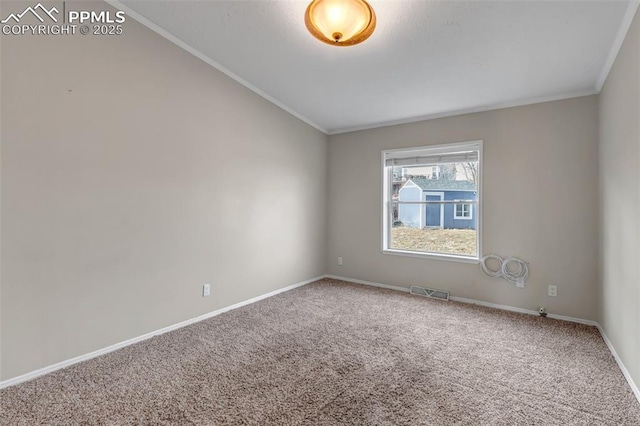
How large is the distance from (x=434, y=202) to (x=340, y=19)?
2.80 metres

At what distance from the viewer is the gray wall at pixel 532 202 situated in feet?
9.52

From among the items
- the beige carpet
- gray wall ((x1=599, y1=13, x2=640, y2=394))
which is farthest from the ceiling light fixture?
the beige carpet

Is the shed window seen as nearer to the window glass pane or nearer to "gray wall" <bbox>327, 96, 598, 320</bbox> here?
the window glass pane

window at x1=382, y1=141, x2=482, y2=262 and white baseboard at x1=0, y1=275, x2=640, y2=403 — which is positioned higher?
window at x1=382, y1=141, x2=482, y2=262

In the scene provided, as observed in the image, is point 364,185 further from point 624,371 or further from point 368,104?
point 624,371

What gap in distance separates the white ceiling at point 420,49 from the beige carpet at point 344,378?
2.42 m

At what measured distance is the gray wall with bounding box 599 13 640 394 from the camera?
1805 millimetres

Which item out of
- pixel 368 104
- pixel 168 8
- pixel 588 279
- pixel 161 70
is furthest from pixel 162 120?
pixel 588 279

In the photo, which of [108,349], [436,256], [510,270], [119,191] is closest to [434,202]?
[436,256]

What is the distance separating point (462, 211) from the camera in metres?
3.69

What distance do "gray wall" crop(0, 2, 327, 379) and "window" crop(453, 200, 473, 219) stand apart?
249cm

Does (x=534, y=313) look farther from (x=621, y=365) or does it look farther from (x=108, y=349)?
(x=108, y=349)

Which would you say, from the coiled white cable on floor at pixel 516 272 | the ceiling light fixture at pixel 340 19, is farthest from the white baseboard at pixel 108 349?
the coiled white cable on floor at pixel 516 272

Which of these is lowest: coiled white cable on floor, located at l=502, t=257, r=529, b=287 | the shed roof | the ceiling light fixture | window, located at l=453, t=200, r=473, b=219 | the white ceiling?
coiled white cable on floor, located at l=502, t=257, r=529, b=287
